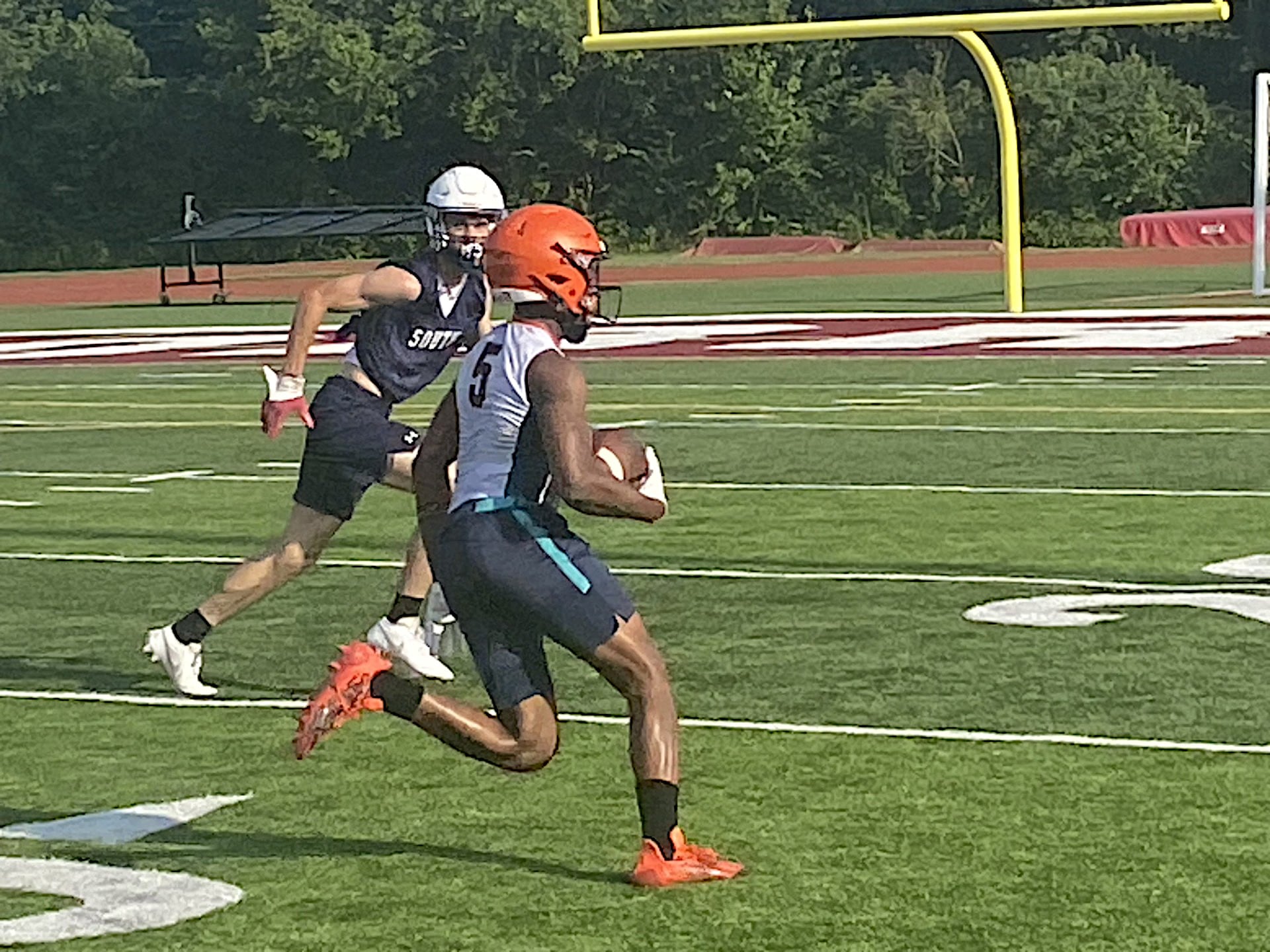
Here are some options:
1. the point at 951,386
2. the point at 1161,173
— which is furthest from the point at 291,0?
the point at 951,386

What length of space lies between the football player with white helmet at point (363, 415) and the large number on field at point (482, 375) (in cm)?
234

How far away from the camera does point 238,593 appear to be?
28.1 feet

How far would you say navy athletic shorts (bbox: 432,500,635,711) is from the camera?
5.78 metres

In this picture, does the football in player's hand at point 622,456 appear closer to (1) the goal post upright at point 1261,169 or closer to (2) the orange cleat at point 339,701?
(2) the orange cleat at point 339,701

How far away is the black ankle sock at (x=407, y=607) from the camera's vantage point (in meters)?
8.41

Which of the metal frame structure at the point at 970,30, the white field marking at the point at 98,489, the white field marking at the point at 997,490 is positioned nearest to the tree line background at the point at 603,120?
the metal frame structure at the point at 970,30

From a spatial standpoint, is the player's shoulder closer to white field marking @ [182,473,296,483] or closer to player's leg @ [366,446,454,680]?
player's leg @ [366,446,454,680]

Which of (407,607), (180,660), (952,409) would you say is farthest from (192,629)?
(952,409)

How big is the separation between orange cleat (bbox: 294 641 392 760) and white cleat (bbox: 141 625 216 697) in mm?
2628

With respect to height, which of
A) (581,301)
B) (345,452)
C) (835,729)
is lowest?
(835,729)

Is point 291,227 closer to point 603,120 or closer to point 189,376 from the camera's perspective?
point 603,120

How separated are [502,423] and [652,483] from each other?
1.16ft

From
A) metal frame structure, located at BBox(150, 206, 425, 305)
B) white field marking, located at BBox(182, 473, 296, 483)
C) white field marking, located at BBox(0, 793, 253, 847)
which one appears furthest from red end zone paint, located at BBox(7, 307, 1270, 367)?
white field marking, located at BBox(0, 793, 253, 847)

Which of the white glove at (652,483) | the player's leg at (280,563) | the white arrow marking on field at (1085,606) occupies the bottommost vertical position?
the white arrow marking on field at (1085,606)
